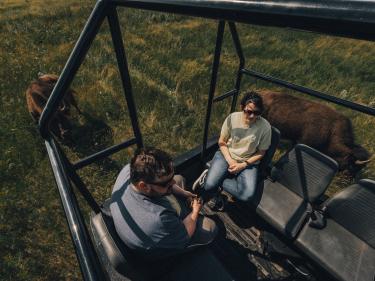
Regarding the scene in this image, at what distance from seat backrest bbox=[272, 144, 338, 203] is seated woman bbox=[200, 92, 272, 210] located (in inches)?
13.5

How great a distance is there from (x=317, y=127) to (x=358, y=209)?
306 centimetres

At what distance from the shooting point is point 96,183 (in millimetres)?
4836

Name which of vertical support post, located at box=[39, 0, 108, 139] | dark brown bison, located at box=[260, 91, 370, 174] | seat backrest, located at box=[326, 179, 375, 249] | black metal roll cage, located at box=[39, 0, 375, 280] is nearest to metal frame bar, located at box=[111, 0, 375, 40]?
black metal roll cage, located at box=[39, 0, 375, 280]

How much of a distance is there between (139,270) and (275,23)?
1.98 meters

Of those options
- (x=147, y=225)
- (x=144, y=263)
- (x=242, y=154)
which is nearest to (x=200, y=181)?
(x=242, y=154)

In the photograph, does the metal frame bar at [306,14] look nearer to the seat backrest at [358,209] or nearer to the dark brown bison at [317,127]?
the seat backrest at [358,209]

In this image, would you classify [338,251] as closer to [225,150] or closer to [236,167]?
[236,167]

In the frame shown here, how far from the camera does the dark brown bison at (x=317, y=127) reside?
17.2 feet

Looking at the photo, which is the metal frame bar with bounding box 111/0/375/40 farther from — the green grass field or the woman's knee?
the green grass field

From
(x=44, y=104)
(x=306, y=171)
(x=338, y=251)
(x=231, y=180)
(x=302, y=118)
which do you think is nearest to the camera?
(x=338, y=251)

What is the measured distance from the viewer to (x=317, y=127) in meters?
5.65

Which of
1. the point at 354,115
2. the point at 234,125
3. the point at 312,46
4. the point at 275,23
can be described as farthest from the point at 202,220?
the point at 312,46

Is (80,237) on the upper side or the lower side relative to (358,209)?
upper

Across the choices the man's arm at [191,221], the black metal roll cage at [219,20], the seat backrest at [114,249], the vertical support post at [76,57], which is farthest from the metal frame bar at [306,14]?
the man's arm at [191,221]
